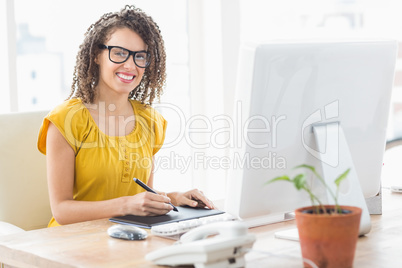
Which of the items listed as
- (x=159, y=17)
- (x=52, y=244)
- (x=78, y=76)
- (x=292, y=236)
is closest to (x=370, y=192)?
(x=292, y=236)

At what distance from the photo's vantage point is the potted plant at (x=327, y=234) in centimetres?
109

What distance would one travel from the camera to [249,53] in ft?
3.94

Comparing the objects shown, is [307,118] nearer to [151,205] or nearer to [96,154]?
[151,205]

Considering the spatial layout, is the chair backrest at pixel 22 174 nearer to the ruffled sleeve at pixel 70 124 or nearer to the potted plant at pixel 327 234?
the ruffled sleeve at pixel 70 124

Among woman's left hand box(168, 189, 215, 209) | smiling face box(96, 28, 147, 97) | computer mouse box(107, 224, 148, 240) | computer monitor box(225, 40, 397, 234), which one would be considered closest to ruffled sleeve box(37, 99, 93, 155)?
smiling face box(96, 28, 147, 97)

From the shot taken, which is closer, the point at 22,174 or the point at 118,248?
the point at 118,248

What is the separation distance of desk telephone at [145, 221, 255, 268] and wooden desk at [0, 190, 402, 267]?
57 millimetres

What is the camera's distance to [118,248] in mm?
1293

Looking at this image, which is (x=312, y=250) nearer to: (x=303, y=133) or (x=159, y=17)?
(x=303, y=133)

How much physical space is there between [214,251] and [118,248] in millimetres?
302

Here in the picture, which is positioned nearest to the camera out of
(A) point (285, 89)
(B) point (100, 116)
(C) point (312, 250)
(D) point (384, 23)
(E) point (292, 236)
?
(C) point (312, 250)

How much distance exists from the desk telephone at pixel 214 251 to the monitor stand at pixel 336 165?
305mm

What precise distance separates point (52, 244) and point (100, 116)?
68cm

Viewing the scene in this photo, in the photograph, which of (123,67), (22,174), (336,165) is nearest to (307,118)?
(336,165)
